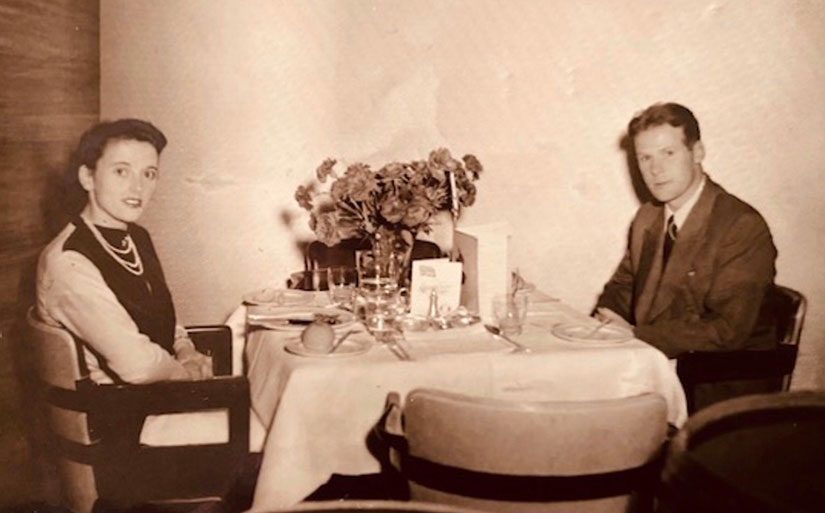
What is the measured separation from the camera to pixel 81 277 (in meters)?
1.82

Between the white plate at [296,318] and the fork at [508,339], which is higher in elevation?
the white plate at [296,318]

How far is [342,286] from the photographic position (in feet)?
7.23

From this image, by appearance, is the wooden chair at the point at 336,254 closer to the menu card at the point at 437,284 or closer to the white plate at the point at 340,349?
the menu card at the point at 437,284

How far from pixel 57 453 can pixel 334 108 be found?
1490 mm

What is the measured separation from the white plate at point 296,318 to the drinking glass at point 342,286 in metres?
0.04

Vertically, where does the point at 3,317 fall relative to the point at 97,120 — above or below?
below

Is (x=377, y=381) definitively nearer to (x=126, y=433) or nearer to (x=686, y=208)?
(x=126, y=433)

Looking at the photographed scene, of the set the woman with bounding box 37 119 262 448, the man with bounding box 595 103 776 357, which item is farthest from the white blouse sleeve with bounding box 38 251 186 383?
the man with bounding box 595 103 776 357

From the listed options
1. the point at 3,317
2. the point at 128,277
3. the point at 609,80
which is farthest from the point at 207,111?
the point at 609,80

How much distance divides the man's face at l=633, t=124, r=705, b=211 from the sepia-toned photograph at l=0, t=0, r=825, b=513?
0.01 meters

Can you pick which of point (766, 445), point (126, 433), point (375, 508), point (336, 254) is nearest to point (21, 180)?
point (126, 433)

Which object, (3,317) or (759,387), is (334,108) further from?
(759,387)

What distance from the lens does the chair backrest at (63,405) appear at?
5.73ft

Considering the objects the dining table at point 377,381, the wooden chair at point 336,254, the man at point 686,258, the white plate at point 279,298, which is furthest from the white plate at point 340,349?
the wooden chair at point 336,254
